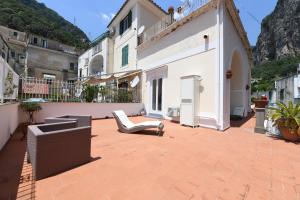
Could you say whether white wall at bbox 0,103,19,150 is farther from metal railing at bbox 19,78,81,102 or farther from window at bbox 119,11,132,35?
window at bbox 119,11,132,35

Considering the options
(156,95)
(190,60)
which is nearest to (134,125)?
(190,60)

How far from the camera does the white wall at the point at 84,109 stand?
11407mm

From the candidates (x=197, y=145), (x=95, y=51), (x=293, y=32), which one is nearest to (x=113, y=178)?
(x=197, y=145)

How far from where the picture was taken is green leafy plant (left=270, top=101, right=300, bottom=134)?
7.00 meters

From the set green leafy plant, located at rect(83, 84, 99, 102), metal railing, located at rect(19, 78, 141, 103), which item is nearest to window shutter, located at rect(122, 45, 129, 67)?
metal railing, located at rect(19, 78, 141, 103)

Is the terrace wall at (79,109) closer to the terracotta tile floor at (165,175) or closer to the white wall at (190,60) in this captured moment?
the white wall at (190,60)

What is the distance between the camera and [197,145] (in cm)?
654

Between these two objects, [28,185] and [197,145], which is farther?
[197,145]

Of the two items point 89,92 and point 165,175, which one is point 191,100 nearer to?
point 165,175

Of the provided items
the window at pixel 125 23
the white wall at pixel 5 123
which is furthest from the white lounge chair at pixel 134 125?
the window at pixel 125 23

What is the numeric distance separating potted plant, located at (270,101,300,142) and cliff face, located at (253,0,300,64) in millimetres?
75344

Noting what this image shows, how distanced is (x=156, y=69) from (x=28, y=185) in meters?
12.6

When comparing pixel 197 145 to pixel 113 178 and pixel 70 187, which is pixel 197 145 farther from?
pixel 70 187

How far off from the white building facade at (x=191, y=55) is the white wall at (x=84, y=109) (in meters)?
1.48
